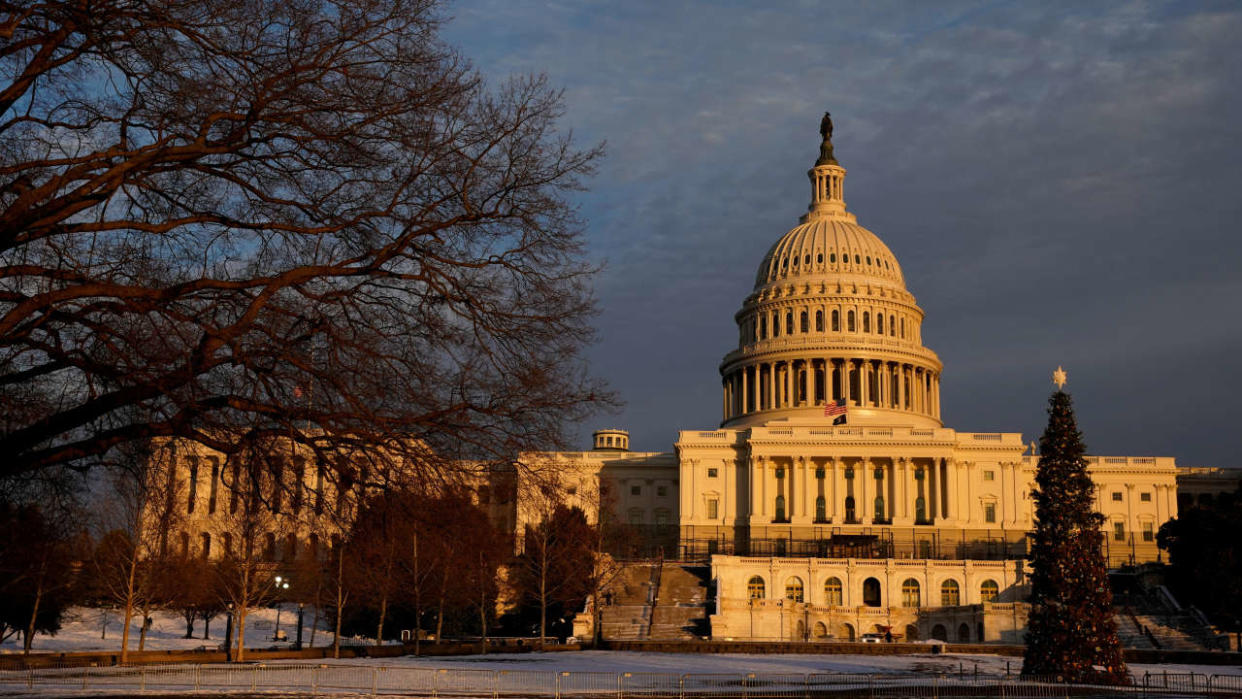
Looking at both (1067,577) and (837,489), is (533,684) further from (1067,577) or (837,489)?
(837,489)

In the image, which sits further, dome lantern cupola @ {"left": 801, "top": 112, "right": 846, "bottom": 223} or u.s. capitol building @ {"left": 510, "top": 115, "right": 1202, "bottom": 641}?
dome lantern cupola @ {"left": 801, "top": 112, "right": 846, "bottom": 223}

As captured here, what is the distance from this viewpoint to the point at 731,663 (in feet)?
172

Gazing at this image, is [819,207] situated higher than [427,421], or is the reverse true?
[819,207]

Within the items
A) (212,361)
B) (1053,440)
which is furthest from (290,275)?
(1053,440)

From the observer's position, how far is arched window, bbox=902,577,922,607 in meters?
94.2

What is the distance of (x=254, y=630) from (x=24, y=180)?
259 feet

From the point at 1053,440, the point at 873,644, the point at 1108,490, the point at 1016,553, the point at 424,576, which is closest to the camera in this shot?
the point at 1053,440

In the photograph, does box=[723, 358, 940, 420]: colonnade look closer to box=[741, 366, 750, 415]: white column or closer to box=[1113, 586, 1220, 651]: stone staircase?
box=[741, 366, 750, 415]: white column

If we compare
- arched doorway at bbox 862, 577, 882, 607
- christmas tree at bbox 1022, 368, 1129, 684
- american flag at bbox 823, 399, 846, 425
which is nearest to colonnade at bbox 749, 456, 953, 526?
american flag at bbox 823, 399, 846, 425

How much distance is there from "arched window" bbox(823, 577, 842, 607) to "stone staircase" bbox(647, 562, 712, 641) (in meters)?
8.52

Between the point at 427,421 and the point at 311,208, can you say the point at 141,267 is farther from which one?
the point at 427,421

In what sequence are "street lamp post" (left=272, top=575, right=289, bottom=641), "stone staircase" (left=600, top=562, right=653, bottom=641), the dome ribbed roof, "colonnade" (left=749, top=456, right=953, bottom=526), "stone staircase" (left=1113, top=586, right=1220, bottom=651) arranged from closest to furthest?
1. "street lamp post" (left=272, top=575, right=289, bottom=641)
2. "stone staircase" (left=1113, top=586, right=1220, bottom=651)
3. "stone staircase" (left=600, top=562, right=653, bottom=641)
4. "colonnade" (left=749, top=456, right=953, bottom=526)
5. the dome ribbed roof

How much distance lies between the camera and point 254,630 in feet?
292

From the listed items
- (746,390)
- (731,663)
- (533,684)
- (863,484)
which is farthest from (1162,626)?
(746,390)
